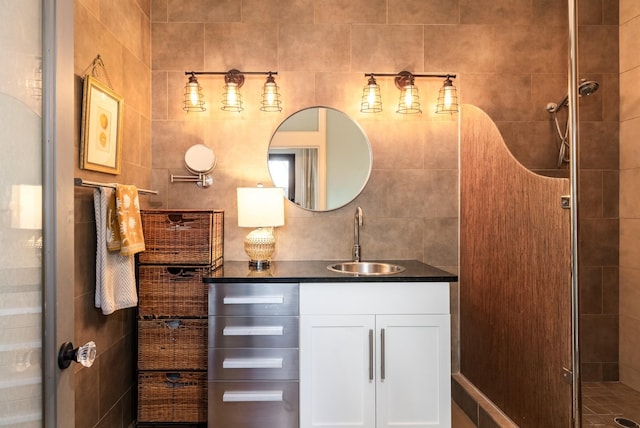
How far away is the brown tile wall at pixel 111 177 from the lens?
1.68 m

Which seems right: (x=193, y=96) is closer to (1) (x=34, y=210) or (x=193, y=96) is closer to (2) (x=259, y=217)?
(2) (x=259, y=217)

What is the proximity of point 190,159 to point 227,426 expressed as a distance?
1523mm

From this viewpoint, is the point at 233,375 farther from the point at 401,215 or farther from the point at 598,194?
the point at 598,194

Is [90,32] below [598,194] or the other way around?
the other way around

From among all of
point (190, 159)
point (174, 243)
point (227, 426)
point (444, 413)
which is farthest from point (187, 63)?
point (444, 413)

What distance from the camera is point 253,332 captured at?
1863 mm

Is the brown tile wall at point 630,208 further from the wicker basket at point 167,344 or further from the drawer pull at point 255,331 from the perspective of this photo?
the wicker basket at point 167,344

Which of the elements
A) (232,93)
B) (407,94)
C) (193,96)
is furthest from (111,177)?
(407,94)

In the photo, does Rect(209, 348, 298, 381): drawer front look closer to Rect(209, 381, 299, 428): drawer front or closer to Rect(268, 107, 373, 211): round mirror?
Rect(209, 381, 299, 428): drawer front

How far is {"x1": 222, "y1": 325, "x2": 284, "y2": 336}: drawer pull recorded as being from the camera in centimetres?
186

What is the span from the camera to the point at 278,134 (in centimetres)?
248

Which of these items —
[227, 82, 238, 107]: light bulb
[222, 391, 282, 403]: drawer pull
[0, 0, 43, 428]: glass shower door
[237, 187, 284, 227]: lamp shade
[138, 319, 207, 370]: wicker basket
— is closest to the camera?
[0, 0, 43, 428]: glass shower door

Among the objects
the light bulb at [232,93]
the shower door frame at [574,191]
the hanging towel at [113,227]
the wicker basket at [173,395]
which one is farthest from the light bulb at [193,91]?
the shower door frame at [574,191]

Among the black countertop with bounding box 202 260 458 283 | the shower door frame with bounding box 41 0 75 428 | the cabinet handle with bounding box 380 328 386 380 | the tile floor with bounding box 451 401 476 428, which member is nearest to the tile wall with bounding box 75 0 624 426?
the black countertop with bounding box 202 260 458 283
